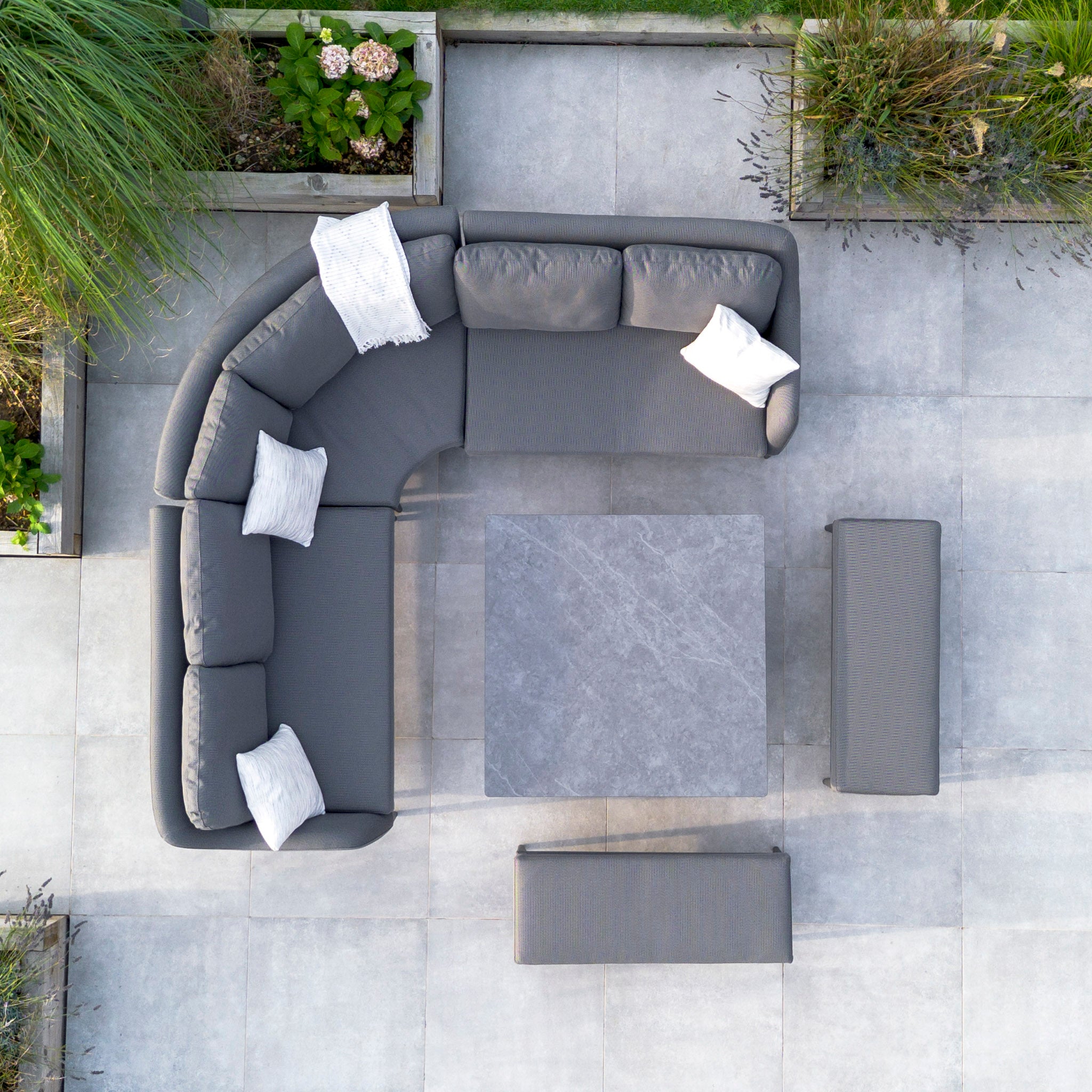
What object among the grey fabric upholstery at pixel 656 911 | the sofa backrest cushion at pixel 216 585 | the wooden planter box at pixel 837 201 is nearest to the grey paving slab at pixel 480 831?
the grey fabric upholstery at pixel 656 911

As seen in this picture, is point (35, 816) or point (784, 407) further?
point (35, 816)

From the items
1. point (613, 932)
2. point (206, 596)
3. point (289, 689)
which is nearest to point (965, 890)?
point (613, 932)

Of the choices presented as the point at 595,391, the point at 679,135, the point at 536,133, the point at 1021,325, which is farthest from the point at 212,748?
the point at 1021,325

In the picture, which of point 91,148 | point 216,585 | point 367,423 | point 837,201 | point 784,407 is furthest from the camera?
point 837,201

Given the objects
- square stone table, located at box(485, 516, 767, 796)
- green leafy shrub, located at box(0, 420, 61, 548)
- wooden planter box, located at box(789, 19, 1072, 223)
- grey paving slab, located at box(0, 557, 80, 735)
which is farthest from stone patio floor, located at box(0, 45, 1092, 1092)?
square stone table, located at box(485, 516, 767, 796)

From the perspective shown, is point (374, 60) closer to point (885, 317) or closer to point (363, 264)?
point (363, 264)

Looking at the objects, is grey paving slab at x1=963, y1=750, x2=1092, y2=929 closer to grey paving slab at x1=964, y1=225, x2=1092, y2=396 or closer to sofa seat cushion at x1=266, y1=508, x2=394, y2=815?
grey paving slab at x1=964, y1=225, x2=1092, y2=396

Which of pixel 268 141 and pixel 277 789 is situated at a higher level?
pixel 268 141

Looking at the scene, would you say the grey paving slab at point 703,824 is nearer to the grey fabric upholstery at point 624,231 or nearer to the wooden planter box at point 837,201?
the grey fabric upholstery at point 624,231
